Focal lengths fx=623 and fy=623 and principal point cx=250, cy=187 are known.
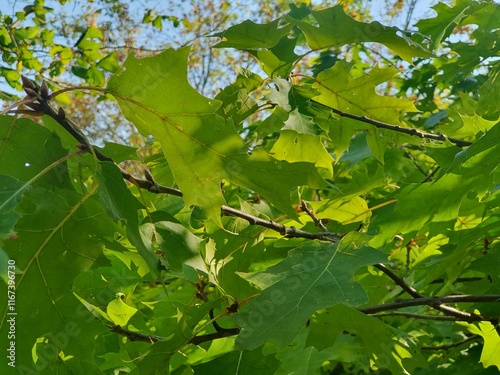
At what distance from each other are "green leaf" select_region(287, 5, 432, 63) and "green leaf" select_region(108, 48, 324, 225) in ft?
1.01

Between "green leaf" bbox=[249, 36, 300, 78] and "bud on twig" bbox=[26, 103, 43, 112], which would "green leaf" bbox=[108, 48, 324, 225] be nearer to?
"bud on twig" bbox=[26, 103, 43, 112]

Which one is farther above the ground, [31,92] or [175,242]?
[31,92]

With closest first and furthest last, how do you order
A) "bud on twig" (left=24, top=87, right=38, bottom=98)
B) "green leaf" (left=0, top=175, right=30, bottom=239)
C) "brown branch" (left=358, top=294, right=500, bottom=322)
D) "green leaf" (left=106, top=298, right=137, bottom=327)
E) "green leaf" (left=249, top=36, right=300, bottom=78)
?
"green leaf" (left=0, top=175, right=30, bottom=239) → "bud on twig" (left=24, top=87, right=38, bottom=98) → "brown branch" (left=358, top=294, right=500, bottom=322) → "green leaf" (left=249, top=36, right=300, bottom=78) → "green leaf" (left=106, top=298, right=137, bottom=327)

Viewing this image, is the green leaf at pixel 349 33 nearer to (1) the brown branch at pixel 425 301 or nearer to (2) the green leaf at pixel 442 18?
(1) the brown branch at pixel 425 301

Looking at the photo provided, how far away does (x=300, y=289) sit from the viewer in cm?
88

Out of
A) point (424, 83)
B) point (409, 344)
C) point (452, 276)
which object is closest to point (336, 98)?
point (452, 276)

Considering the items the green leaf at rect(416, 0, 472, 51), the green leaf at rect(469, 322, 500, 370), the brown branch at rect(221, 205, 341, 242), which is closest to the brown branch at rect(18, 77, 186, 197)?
the brown branch at rect(221, 205, 341, 242)

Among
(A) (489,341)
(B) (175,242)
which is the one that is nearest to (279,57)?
(B) (175,242)

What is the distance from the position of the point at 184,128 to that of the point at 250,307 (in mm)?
273

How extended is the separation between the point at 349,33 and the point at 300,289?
0.52 metres

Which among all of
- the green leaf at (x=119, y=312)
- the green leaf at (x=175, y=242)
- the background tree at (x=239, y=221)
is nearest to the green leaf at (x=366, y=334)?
the background tree at (x=239, y=221)

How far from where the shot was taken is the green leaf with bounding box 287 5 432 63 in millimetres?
1113

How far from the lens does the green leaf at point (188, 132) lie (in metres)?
0.89

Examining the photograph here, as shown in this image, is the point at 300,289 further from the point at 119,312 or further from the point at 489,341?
the point at 489,341
